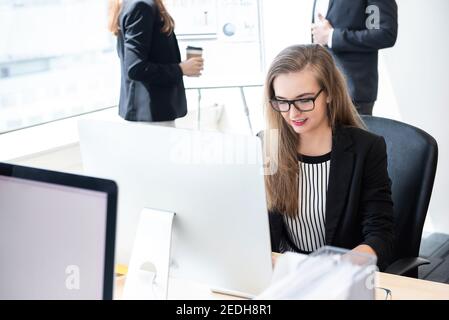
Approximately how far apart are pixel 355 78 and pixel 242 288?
73.6 inches

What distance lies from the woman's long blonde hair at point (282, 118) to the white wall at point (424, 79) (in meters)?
1.61

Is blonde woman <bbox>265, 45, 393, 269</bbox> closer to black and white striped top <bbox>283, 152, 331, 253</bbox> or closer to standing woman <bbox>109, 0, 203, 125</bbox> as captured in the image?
black and white striped top <bbox>283, 152, 331, 253</bbox>

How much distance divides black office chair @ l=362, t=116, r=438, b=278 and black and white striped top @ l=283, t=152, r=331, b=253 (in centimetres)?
21

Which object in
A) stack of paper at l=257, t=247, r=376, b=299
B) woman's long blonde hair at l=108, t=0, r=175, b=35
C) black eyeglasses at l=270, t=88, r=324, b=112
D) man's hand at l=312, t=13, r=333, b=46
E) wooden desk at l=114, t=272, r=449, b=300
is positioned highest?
woman's long blonde hair at l=108, t=0, r=175, b=35

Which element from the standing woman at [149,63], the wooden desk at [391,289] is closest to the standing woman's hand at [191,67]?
the standing woman at [149,63]

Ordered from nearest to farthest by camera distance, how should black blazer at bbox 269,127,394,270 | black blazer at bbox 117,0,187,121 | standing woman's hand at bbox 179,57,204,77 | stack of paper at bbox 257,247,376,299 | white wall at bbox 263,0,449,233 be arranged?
stack of paper at bbox 257,247,376,299
black blazer at bbox 269,127,394,270
black blazer at bbox 117,0,187,121
standing woman's hand at bbox 179,57,204,77
white wall at bbox 263,0,449,233

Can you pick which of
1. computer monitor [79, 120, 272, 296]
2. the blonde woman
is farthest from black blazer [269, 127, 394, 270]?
computer monitor [79, 120, 272, 296]

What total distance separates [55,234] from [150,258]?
1.08 ft

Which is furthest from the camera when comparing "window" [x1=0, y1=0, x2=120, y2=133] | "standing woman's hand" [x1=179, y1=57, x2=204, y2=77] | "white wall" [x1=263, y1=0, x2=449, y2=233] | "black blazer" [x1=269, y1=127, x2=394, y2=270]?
"white wall" [x1=263, y1=0, x2=449, y2=233]

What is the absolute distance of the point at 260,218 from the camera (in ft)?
3.91

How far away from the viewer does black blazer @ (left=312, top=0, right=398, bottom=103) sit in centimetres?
288

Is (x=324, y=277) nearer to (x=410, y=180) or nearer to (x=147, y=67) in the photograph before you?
(x=410, y=180)

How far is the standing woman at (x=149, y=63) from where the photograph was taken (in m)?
2.66

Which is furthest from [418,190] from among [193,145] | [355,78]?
[355,78]
